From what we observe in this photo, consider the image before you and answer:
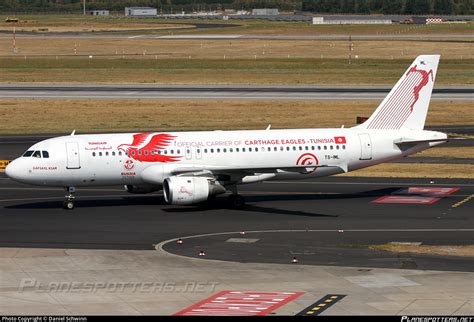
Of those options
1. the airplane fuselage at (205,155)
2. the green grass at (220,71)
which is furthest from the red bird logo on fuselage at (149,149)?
the green grass at (220,71)

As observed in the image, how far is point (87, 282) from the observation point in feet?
134

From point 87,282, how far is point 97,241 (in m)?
9.22

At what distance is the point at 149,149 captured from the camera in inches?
2303

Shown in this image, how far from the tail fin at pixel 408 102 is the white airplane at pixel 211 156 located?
0.06 m

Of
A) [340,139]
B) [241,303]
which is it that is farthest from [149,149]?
[241,303]

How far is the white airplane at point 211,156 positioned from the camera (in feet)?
189

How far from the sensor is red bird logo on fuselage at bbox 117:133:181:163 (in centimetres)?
5828

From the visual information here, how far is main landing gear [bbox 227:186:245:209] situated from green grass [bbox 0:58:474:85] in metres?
74.7

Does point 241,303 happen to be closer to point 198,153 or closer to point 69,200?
point 198,153

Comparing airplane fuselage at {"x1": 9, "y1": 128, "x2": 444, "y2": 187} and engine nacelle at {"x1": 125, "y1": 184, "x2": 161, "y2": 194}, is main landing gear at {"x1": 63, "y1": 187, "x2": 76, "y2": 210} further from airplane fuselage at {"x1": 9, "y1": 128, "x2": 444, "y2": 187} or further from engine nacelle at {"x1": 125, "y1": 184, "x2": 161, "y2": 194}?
engine nacelle at {"x1": 125, "y1": 184, "x2": 161, "y2": 194}

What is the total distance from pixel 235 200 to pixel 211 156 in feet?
9.98

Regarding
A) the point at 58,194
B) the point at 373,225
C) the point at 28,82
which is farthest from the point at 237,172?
the point at 28,82

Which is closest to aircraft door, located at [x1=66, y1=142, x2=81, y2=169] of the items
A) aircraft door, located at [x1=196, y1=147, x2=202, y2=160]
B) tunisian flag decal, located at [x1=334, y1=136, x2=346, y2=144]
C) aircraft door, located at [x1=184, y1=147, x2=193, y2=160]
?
aircraft door, located at [x1=184, y1=147, x2=193, y2=160]

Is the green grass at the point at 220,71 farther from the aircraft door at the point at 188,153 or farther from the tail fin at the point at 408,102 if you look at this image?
the aircraft door at the point at 188,153
